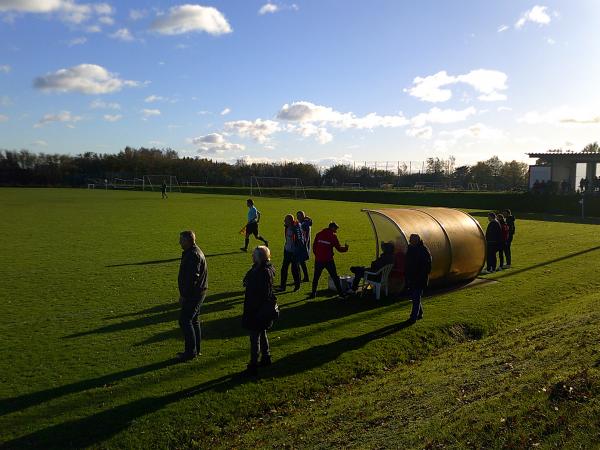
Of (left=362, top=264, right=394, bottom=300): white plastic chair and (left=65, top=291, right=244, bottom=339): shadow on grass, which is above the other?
(left=362, top=264, right=394, bottom=300): white plastic chair

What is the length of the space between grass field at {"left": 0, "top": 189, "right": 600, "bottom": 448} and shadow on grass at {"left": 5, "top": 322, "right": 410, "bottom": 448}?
0.9 inches

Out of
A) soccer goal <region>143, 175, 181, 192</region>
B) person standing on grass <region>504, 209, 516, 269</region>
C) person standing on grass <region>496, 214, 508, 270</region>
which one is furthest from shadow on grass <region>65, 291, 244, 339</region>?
soccer goal <region>143, 175, 181, 192</region>

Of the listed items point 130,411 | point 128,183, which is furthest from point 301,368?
point 128,183

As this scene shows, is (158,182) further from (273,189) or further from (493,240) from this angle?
(493,240)

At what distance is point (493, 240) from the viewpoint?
51.6 ft

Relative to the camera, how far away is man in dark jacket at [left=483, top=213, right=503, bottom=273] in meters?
15.7

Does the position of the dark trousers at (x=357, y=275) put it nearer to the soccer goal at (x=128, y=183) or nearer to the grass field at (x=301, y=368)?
the grass field at (x=301, y=368)

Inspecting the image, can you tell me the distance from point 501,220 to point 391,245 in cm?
636

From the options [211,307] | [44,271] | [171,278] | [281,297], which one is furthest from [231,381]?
[44,271]

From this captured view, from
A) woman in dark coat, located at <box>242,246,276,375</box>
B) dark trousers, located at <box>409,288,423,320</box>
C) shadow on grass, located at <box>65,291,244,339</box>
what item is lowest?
shadow on grass, located at <box>65,291,244,339</box>

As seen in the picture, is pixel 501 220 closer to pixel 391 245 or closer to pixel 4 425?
pixel 391 245

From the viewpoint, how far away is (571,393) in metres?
5.41

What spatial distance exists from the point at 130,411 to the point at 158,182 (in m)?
88.1

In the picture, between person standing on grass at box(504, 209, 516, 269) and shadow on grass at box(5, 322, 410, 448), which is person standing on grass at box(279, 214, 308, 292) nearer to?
shadow on grass at box(5, 322, 410, 448)
